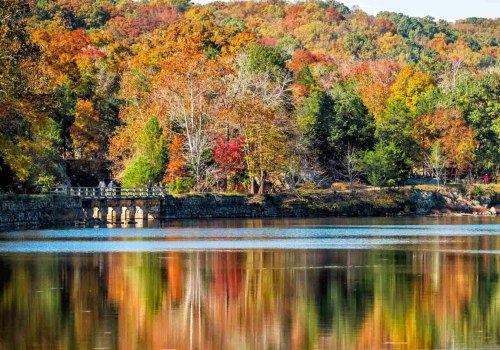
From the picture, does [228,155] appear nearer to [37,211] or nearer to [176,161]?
[176,161]

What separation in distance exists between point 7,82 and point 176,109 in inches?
1161

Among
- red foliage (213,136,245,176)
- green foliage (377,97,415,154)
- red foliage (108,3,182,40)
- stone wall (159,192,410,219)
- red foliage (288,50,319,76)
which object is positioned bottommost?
stone wall (159,192,410,219)

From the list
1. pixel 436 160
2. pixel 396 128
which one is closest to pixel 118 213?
pixel 396 128

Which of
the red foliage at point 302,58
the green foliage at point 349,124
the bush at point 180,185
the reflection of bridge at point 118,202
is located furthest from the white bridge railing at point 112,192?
the red foliage at point 302,58

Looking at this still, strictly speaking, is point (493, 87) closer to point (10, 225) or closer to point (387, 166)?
point (387, 166)

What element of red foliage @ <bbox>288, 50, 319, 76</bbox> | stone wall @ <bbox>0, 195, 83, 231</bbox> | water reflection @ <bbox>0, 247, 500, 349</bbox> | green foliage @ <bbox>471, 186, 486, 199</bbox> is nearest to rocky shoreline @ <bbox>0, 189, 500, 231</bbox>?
stone wall @ <bbox>0, 195, 83, 231</bbox>

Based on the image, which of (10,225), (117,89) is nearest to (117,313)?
(10,225)

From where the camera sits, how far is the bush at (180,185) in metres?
77.9

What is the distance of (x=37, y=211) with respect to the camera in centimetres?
6194

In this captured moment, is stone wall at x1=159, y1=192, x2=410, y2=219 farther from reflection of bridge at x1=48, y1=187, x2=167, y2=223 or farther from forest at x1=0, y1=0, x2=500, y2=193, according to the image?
forest at x1=0, y1=0, x2=500, y2=193

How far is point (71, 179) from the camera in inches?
3364

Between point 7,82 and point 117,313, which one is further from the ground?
point 7,82

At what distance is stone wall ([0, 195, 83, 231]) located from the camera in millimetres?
58750

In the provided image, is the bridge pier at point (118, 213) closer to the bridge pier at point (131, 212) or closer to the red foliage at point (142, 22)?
the bridge pier at point (131, 212)
